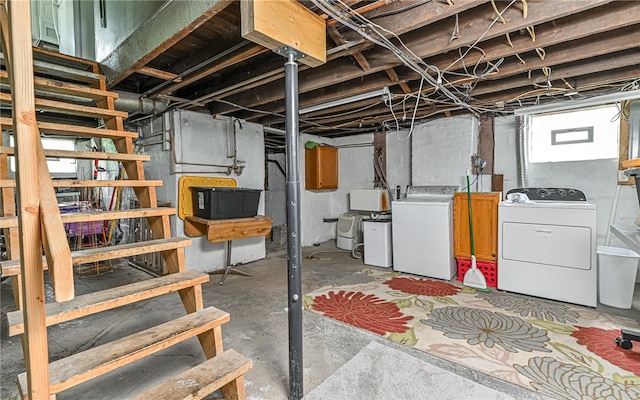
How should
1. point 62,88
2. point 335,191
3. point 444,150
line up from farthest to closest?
point 335,191, point 444,150, point 62,88

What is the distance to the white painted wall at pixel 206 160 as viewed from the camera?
3875mm

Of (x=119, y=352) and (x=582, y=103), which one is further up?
(x=582, y=103)

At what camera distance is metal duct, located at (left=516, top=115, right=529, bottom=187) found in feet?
12.9

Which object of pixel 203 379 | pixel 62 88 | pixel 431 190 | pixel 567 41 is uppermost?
pixel 567 41

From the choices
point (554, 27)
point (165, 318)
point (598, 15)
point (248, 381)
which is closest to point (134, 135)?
point (165, 318)

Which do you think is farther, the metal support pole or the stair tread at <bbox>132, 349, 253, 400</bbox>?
the metal support pole

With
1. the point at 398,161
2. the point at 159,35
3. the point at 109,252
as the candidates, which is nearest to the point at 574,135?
the point at 398,161

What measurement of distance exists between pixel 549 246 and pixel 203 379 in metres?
3.35

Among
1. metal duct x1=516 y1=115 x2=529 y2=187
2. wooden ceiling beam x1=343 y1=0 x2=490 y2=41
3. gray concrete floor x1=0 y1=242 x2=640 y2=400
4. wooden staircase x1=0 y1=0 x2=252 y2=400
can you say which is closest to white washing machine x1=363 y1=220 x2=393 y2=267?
gray concrete floor x1=0 y1=242 x2=640 y2=400

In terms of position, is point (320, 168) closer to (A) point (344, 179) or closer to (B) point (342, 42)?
(A) point (344, 179)

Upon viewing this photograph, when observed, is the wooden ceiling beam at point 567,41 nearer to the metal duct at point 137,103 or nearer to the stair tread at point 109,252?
the stair tread at point 109,252

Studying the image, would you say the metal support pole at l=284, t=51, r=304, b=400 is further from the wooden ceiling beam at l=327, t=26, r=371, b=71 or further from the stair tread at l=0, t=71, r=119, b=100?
the stair tread at l=0, t=71, r=119, b=100

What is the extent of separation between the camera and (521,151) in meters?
3.95

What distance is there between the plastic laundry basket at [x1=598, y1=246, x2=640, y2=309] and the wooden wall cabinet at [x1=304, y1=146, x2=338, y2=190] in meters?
3.88
